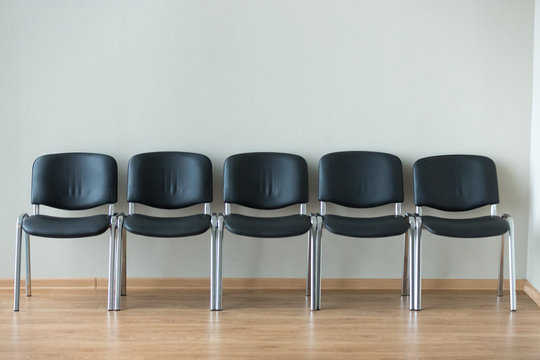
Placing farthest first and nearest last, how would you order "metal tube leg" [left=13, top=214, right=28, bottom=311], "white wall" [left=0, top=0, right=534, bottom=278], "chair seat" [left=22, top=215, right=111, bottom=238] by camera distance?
"white wall" [left=0, top=0, right=534, bottom=278]
"metal tube leg" [left=13, top=214, right=28, bottom=311]
"chair seat" [left=22, top=215, right=111, bottom=238]

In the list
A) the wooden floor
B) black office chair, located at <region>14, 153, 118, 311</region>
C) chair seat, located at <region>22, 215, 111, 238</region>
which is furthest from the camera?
black office chair, located at <region>14, 153, 118, 311</region>

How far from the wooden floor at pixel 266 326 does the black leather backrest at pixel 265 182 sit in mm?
631

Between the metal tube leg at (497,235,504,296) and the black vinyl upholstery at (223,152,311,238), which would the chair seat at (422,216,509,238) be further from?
the black vinyl upholstery at (223,152,311,238)

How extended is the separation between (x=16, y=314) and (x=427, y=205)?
2630 mm

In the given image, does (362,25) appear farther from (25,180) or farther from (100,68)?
(25,180)

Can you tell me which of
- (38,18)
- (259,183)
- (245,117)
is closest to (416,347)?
(259,183)

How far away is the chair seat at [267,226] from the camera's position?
13.5ft

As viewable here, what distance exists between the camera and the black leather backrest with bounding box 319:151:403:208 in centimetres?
451

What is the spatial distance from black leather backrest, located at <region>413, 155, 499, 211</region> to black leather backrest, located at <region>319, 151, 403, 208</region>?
0.14 metres

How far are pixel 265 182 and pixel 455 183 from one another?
1.25 meters

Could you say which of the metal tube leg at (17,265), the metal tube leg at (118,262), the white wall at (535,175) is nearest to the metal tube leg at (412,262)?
the white wall at (535,175)

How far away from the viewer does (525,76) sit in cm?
461

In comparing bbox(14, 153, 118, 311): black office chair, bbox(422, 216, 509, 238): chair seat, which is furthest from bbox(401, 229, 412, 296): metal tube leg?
bbox(14, 153, 118, 311): black office chair

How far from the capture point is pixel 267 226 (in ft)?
13.6
